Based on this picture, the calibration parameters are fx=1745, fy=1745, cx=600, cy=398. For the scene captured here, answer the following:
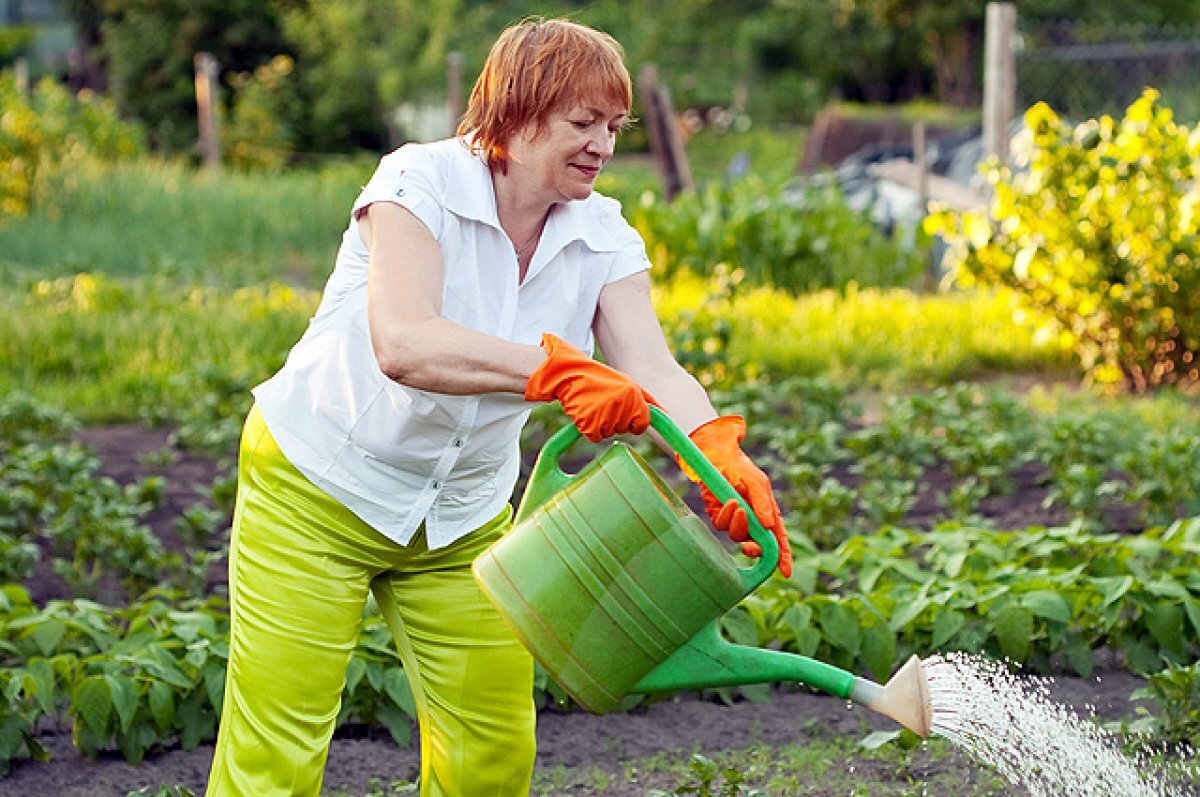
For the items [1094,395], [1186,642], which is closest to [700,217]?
[1094,395]

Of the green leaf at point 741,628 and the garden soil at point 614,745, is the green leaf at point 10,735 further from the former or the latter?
the green leaf at point 741,628

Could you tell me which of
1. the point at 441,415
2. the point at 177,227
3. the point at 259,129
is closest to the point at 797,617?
the point at 441,415

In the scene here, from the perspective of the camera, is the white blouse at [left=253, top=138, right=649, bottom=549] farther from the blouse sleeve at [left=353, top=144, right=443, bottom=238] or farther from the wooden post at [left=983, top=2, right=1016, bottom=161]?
the wooden post at [left=983, top=2, right=1016, bottom=161]

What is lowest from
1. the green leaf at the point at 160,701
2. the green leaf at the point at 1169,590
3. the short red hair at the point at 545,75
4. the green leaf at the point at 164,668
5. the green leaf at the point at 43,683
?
the green leaf at the point at 1169,590

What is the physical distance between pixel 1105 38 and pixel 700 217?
43.4ft

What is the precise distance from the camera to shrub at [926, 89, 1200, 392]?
20.1 ft

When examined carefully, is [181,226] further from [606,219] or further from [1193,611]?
[606,219]

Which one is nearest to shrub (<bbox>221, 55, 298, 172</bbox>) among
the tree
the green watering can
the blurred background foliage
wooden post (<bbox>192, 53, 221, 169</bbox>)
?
the blurred background foliage

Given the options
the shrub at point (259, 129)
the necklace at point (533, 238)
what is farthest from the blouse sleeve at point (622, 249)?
the shrub at point (259, 129)

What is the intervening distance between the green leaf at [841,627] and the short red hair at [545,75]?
148 centimetres

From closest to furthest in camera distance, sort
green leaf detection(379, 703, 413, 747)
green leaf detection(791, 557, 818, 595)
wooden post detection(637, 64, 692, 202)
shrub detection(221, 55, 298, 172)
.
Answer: green leaf detection(379, 703, 413, 747), green leaf detection(791, 557, 818, 595), wooden post detection(637, 64, 692, 202), shrub detection(221, 55, 298, 172)

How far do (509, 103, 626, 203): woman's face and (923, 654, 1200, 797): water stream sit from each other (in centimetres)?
77

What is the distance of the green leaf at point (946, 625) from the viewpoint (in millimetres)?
3436

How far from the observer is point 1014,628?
3426mm
